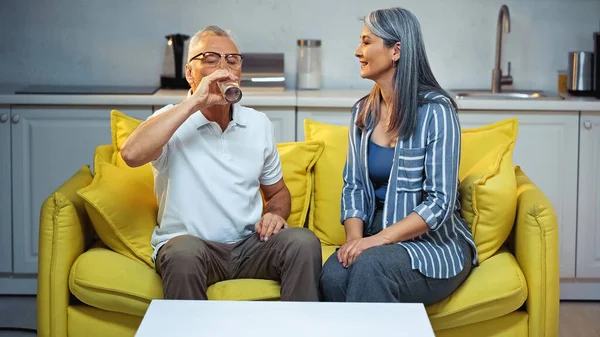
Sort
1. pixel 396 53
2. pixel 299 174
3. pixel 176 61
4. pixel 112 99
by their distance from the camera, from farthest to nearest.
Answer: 1. pixel 176 61
2. pixel 112 99
3. pixel 299 174
4. pixel 396 53

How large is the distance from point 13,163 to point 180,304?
1884mm

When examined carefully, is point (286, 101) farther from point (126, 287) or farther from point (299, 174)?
point (126, 287)

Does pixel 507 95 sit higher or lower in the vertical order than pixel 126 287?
higher

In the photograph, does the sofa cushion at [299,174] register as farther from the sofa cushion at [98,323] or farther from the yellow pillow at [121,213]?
the sofa cushion at [98,323]

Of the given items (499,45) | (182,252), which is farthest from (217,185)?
(499,45)

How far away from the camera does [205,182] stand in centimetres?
278

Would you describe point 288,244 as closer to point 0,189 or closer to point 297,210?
point 297,210

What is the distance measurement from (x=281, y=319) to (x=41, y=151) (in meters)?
2.05

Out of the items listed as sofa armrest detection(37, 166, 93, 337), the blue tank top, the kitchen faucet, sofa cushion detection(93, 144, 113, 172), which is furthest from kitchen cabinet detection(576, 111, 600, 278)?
sofa armrest detection(37, 166, 93, 337)

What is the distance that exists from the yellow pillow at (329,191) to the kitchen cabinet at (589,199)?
3.82 feet

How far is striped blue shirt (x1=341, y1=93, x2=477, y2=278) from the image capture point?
2672 mm

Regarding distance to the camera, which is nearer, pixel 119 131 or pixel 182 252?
pixel 182 252

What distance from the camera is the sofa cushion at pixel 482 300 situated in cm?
268

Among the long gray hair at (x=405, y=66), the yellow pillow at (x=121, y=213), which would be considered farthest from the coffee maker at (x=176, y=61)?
the long gray hair at (x=405, y=66)
